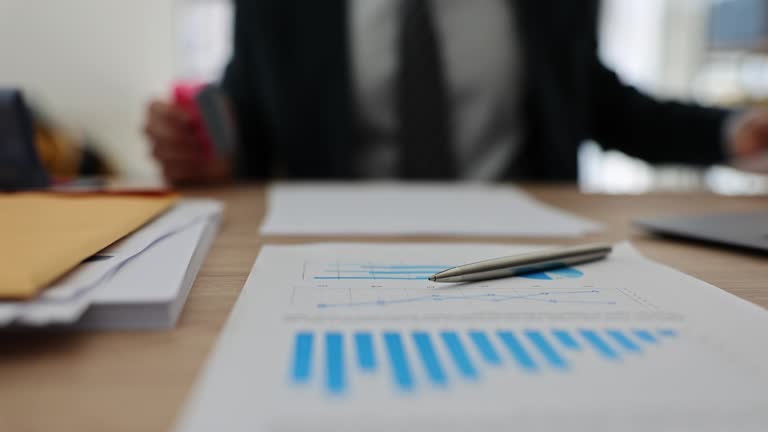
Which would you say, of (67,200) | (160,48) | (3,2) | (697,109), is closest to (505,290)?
(67,200)

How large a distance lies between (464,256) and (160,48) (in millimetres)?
2344

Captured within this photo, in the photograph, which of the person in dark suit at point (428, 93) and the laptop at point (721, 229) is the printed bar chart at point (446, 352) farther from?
the person in dark suit at point (428, 93)

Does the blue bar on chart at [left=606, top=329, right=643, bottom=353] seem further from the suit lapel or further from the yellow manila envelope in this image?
the suit lapel

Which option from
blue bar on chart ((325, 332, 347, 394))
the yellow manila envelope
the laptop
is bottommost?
blue bar on chart ((325, 332, 347, 394))

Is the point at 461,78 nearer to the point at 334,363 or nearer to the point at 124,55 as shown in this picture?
the point at 334,363

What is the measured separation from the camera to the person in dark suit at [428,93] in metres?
0.85

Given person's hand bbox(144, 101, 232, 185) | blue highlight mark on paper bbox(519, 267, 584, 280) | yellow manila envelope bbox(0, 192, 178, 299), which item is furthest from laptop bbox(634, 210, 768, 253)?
person's hand bbox(144, 101, 232, 185)

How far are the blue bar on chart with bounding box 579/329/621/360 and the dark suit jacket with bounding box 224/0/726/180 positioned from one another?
694 mm

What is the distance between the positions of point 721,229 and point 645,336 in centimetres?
25

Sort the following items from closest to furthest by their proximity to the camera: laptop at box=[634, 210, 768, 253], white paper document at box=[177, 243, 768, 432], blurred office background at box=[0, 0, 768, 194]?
white paper document at box=[177, 243, 768, 432] → laptop at box=[634, 210, 768, 253] → blurred office background at box=[0, 0, 768, 194]

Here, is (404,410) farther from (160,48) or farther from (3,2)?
(3,2)

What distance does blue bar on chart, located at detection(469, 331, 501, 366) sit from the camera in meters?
0.19

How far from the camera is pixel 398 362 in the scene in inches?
7.2

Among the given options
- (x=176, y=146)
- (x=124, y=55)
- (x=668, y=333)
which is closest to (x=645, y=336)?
(x=668, y=333)
